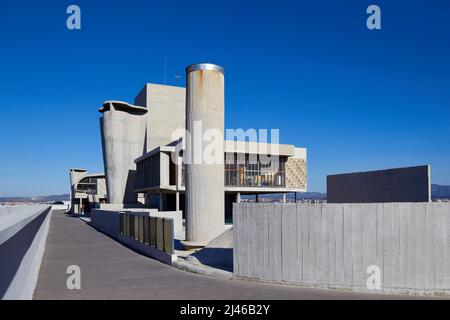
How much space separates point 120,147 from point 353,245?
4713cm

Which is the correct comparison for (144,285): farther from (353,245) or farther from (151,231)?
(151,231)

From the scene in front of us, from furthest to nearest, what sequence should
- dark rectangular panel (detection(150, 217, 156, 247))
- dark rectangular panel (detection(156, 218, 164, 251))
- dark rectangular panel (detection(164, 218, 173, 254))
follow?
dark rectangular panel (detection(150, 217, 156, 247)) < dark rectangular panel (detection(156, 218, 164, 251)) < dark rectangular panel (detection(164, 218, 173, 254))

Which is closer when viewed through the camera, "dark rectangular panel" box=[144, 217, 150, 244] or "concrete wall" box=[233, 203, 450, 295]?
"concrete wall" box=[233, 203, 450, 295]

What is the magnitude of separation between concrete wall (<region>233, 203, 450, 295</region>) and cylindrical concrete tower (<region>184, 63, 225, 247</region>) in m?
4.83

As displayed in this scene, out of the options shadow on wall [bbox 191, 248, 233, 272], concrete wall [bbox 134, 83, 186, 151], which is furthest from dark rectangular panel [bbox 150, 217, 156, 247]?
concrete wall [bbox 134, 83, 186, 151]

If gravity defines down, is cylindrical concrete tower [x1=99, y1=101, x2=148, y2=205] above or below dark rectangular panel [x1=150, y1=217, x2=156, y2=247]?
Answer: above

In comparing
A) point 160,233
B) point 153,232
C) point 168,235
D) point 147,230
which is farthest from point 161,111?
point 168,235

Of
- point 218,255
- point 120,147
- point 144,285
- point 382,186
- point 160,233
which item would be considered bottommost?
point 144,285

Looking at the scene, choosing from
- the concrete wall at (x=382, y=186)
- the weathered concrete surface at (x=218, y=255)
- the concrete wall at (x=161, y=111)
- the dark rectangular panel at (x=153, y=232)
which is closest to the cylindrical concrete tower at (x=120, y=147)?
the concrete wall at (x=161, y=111)

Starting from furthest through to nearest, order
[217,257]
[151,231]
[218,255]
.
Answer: [151,231]
[218,255]
[217,257]

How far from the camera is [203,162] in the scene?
49.2 ft

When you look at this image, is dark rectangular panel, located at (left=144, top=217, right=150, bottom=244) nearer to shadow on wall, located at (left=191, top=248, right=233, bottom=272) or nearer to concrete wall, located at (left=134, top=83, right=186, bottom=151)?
shadow on wall, located at (left=191, top=248, right=233, bottom=272)

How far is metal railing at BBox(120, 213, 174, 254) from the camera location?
1365 centimetres
